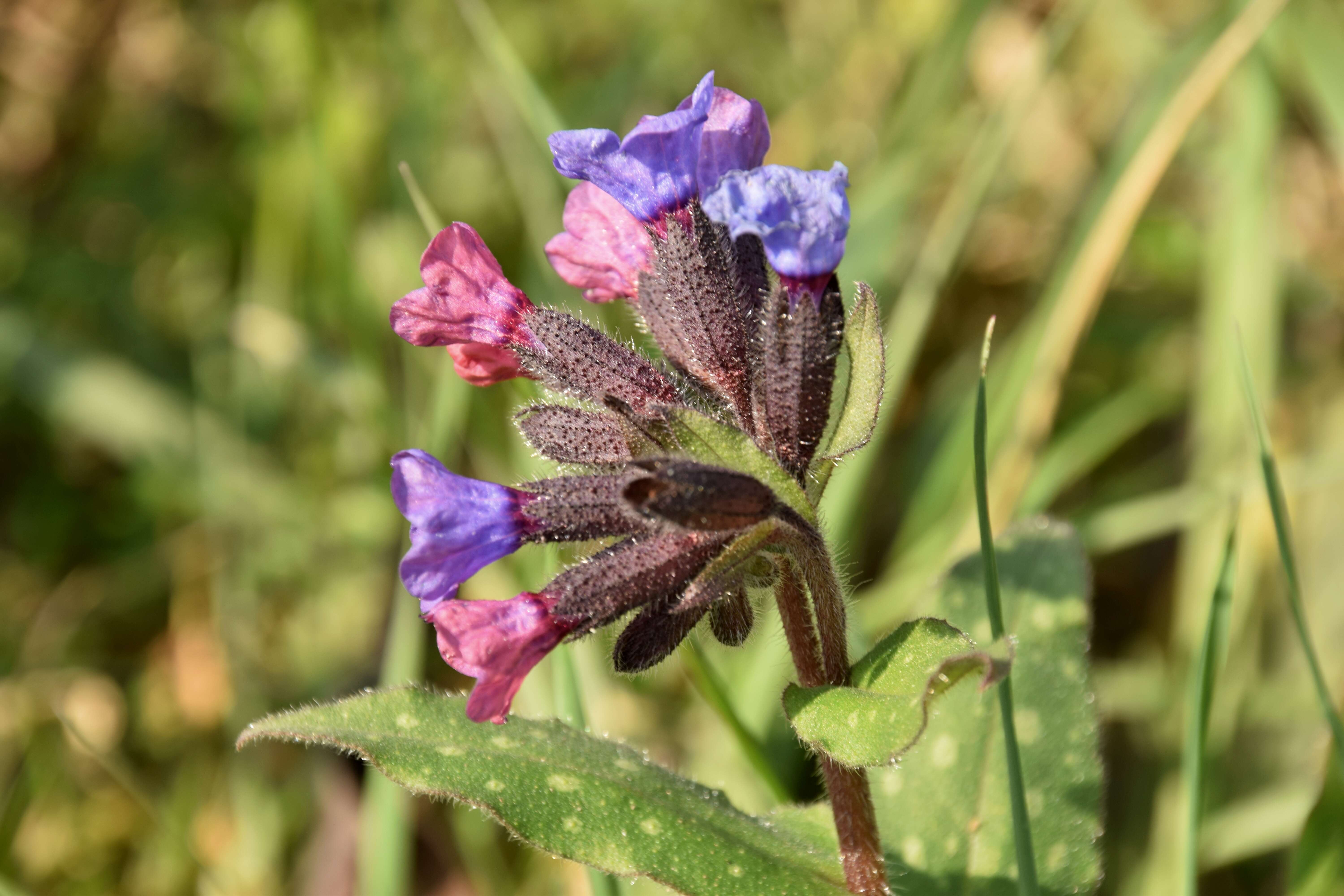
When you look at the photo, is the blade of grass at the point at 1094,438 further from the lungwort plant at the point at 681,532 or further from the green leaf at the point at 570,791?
the green leaf at the point at 570,791

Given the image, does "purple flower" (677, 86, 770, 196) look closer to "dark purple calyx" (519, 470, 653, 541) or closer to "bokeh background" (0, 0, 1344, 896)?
"dark purple calyx" (519, 470, 653, 541)

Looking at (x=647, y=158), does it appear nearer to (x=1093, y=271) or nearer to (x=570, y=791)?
(x=570, y=791)

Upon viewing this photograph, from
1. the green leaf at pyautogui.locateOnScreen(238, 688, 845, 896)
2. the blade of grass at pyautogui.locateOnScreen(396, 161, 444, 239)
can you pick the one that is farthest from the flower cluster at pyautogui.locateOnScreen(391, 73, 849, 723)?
the blade of grass at pyautogui.locateOnScreen(396, 161, 444, 239)

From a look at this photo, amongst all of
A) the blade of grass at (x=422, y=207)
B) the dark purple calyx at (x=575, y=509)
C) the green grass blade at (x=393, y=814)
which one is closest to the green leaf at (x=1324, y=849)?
the dark purple calyx at (x=575, y=509)

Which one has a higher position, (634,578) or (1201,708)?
(634,578)

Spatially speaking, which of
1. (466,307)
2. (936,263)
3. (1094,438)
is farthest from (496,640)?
(1094,438)

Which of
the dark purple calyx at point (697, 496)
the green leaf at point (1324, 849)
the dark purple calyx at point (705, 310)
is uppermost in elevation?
the dark purple calyx at point (705, 310)

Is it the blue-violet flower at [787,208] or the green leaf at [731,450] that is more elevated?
the blue-violet flower at [787,208]
